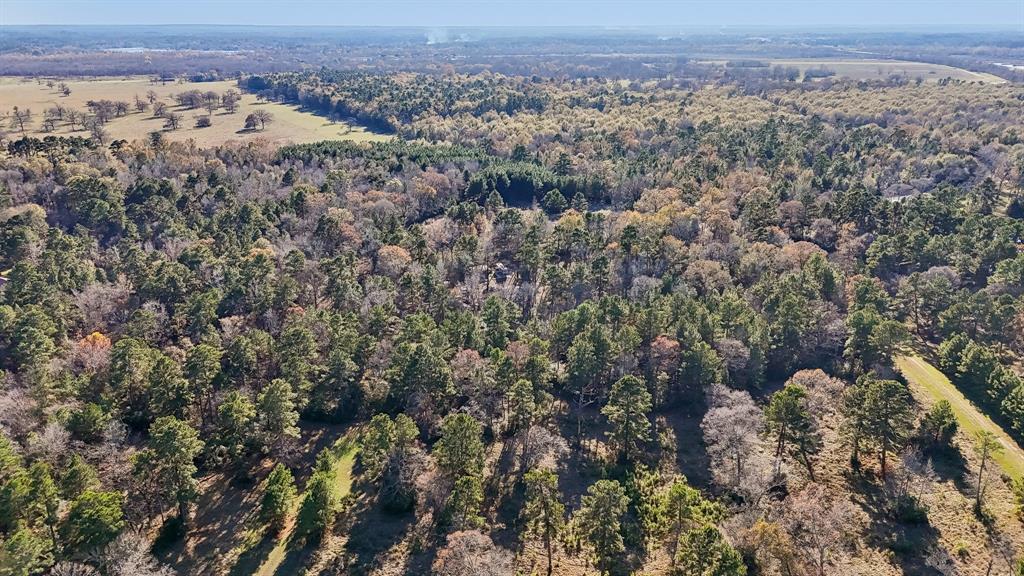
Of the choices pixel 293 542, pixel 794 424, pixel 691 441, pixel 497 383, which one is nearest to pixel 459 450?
pixel 497 383

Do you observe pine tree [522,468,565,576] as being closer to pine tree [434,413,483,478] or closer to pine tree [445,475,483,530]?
pine tree [445,475,483,530]

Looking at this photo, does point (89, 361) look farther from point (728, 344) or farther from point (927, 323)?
point (927, 323)

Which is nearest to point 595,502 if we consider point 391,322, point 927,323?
point 391,322

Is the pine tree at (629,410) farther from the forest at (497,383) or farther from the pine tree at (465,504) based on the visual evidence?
the pine tree at (465,504)

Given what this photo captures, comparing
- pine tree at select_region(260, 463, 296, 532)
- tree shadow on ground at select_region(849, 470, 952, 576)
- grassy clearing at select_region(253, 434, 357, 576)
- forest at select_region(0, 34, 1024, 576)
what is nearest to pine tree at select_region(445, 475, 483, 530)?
forest at select_region(0, 34, 1024, 576)

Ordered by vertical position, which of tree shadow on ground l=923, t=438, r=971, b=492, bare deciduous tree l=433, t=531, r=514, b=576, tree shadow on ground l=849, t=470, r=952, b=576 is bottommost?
tree shadow on ground l=849, t=470, r=952, b=576

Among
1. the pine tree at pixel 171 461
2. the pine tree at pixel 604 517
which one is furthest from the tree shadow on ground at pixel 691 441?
the pine tree at pixel 171 461
